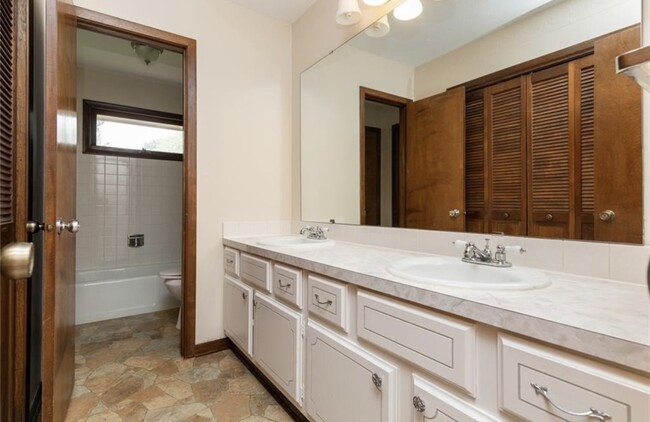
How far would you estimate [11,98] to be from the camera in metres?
1.01

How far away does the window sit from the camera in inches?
119

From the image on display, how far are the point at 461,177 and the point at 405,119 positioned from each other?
0.45 metres

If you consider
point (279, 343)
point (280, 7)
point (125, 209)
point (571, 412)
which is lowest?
point (279, 343)

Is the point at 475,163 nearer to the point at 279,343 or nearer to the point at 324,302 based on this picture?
the point at 324,302

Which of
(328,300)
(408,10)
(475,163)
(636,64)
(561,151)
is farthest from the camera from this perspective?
(408,10)

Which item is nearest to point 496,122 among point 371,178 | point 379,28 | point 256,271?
point 371,178

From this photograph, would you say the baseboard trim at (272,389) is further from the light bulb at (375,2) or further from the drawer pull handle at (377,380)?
the light bulb at (375,2)

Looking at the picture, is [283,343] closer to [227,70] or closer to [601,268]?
[601,268]

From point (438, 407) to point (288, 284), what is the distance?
79 centimetres

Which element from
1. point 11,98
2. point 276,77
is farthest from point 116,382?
point 276,77

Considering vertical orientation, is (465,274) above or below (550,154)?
below

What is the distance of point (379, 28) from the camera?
5.91 feet

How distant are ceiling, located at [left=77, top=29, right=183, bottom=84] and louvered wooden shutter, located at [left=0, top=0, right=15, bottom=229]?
176 cm

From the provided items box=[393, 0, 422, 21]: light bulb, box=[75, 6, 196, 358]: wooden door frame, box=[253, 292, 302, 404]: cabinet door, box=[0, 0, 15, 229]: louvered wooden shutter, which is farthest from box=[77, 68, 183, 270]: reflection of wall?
box=[393, 0, 422, 21]: light bulb
